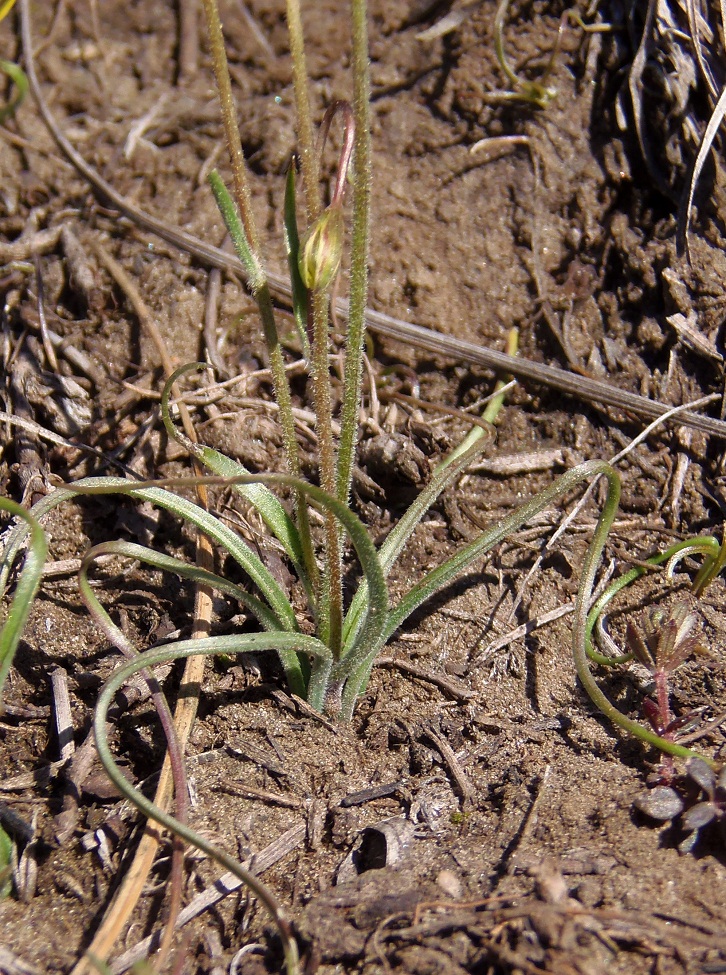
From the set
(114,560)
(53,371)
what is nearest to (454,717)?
(114,560)

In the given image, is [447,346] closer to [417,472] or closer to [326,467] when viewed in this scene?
[417,472]

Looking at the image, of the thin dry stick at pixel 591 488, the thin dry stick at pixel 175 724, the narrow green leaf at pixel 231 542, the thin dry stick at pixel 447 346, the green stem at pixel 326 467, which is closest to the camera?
the thin dry stick at pixel 175 724

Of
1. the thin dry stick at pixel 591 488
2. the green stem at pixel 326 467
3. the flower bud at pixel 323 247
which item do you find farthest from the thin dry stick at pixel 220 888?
the flower bud at pixel 323 247

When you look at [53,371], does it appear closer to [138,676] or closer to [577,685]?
[138,676]

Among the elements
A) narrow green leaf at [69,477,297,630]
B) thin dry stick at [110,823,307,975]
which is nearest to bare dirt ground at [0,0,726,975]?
thin dry stick at [110,823,307,975]

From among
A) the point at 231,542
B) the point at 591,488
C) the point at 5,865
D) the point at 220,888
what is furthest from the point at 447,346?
the point at 5,865

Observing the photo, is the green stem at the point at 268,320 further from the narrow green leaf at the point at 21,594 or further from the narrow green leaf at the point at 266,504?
the narrow green leaf at the point at 21,594

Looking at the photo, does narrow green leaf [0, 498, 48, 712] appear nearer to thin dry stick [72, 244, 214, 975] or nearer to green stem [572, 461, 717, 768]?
thin dry stick [72, 244, 214, 975]

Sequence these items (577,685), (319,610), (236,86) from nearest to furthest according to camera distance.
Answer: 1. (319,610)
2. (577,685)
3. (236,86)
